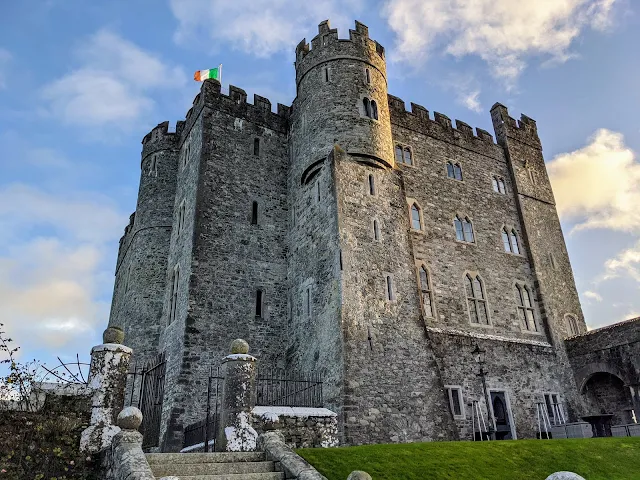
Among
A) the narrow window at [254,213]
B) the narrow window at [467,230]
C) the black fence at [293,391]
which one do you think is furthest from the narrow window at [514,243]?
the black fence at [293,391]

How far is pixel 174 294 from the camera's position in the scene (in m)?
21.4

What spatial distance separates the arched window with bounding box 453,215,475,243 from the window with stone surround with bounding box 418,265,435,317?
329 cm

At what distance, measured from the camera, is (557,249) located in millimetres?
27969

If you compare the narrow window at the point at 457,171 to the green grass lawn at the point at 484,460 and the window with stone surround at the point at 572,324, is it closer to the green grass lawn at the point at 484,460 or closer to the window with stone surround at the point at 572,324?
the window with stone surround at the point at 572,324

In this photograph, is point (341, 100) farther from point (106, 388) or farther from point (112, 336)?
point (106, 388)

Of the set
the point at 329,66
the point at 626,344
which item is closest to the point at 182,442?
the point at 329,66

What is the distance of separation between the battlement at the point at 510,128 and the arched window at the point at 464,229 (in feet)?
24.2

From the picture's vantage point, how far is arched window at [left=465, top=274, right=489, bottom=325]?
890 inches

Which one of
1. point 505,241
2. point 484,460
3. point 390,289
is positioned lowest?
point 484,460

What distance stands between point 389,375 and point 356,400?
1656 millimetres

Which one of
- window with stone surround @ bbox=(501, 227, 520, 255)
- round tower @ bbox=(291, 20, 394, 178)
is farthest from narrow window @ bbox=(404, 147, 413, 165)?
window with stone surround @ bbox=(501, 227, 520, 255)

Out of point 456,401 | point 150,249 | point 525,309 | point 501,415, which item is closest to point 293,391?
point 456,401

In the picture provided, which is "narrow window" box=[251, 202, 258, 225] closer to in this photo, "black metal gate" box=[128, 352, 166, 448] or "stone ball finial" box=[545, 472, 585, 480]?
"black metal gate" box=[128, 352, 166, 448]

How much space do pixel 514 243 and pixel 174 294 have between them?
16.8m
